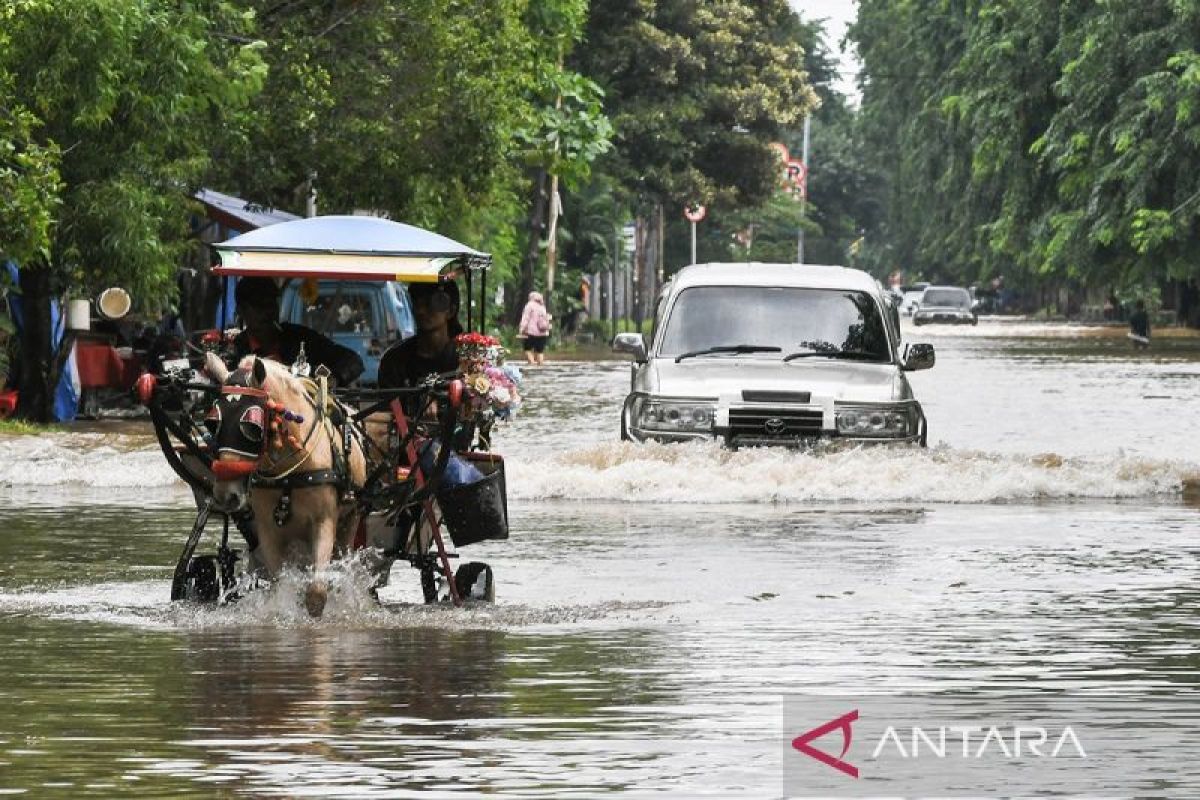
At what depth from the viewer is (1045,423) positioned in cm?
3488

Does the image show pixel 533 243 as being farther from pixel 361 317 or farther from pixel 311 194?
pixel 361 317

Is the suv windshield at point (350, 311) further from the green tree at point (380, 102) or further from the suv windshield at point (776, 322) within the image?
the suv windshield at point (776, 322)

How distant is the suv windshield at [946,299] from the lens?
107 meters

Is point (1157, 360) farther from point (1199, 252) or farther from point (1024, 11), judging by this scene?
point (1024, 11)

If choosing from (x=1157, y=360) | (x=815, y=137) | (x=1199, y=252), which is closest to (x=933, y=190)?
(x=1199, y=252)

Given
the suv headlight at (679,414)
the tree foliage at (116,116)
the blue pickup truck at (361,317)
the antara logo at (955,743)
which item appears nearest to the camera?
the antara logo at (955,743)

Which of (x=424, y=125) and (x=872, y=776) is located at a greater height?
(x=424, y=125)

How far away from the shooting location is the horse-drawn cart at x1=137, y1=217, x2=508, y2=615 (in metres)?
13.0

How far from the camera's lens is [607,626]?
1423 cm

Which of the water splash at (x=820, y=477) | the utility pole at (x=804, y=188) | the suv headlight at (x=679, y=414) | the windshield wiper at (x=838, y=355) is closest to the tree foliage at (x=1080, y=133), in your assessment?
the water splash at (x=820, y=477)

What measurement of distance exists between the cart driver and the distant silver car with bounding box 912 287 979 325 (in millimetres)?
91677

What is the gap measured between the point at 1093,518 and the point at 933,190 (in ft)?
275

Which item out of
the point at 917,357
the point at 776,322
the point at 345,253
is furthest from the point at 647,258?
the point at 345,253

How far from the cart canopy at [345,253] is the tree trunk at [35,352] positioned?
18798mm
